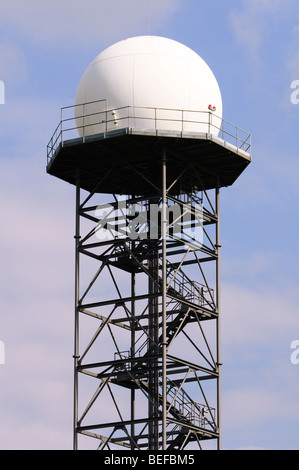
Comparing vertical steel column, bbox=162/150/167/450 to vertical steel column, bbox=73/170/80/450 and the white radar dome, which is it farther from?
vertical steel column, bbox=73/170/80/450

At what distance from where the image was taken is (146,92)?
9025 cm

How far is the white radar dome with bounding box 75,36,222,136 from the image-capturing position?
296 ft

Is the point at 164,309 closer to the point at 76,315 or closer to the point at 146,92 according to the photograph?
the point at 76,315

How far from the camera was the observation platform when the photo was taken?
89.5 metres

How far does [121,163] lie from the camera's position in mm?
91688

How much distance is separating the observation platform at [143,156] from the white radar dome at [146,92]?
97 millimetres

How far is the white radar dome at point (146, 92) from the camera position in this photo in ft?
296

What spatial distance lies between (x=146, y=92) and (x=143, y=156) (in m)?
3.21

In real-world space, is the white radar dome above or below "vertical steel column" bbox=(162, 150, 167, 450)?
above

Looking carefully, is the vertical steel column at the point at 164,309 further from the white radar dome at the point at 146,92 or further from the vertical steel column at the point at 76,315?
the vertical steel column at the point at 76,315

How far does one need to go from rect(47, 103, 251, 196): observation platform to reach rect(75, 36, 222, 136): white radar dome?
97 millimetres

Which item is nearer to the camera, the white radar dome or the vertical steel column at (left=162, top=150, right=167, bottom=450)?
the vertical steel column at (left=162, top=150, right=167, bottom=450)

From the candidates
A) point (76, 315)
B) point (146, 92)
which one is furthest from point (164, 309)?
point (146, 92)
